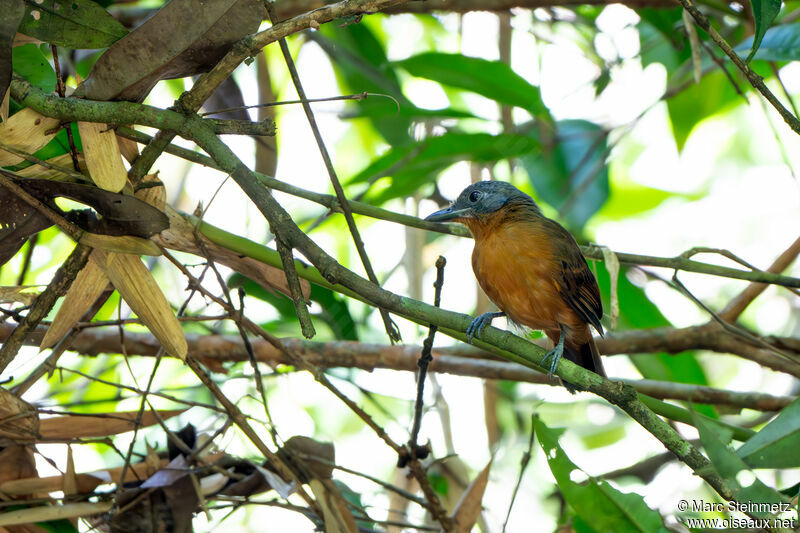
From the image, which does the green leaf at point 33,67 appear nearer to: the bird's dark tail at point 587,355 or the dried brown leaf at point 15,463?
the dried brown leaf at point 15,463

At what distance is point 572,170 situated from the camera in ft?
12.9

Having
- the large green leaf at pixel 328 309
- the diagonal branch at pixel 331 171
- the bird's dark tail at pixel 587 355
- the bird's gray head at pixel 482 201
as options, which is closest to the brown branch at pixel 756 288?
the bird's dark tail at pixel 587 355

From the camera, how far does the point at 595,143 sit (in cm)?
380

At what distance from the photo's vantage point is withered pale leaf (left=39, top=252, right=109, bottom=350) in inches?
71.1

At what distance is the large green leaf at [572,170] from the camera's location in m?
3.70

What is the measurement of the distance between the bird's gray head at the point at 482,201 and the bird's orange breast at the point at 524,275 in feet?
0.49

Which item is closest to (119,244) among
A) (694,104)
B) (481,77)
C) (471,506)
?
(471,506)

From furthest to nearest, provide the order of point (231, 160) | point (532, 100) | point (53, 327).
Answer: point (532, 100), point (53, 327), point (231, 160)

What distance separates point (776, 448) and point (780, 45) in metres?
1.59

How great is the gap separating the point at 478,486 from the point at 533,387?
2.11 meters

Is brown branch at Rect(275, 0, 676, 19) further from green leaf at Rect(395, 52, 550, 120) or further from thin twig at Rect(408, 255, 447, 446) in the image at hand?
thin twig at Rect(408, 255, 447, 446)

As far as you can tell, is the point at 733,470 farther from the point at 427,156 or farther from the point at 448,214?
the point at 427,156

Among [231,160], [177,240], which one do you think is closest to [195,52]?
[231,160]

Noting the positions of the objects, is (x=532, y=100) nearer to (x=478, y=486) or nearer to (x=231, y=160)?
(x=478, y=486)
